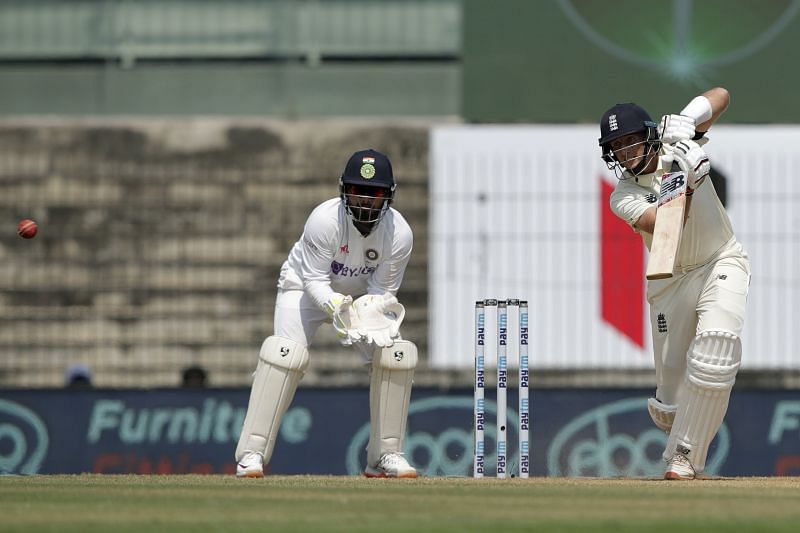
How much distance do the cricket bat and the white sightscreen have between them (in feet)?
18.2

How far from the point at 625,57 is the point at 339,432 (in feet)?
15.0

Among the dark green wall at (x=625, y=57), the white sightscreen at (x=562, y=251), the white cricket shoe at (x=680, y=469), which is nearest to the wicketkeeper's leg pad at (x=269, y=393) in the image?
the white cricket shoe at (x=680, y=469)

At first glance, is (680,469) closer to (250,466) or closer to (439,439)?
(250,466)

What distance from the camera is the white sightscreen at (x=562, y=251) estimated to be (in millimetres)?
13547

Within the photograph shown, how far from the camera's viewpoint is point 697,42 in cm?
1467

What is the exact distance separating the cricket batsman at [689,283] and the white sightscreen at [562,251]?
519cm

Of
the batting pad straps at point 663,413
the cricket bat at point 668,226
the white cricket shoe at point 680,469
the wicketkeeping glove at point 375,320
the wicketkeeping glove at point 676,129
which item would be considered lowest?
the white cricket shoe at point 680,469

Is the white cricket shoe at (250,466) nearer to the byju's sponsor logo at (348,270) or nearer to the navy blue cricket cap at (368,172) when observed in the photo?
the byju's sponsor logo at (348,270)

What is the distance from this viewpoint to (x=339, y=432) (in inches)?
460

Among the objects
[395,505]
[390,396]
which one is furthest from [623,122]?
[395,505]

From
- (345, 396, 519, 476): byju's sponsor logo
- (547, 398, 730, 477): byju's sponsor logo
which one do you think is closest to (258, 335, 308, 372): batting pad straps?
(345, 396, 519, 476): byju's sponsor logo

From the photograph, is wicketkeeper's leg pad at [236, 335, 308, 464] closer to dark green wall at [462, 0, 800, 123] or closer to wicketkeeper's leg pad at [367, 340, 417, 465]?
wicketkeeper's leg pad at [367, 340, 417, 465]

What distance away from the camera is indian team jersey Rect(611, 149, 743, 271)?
26.7 ft

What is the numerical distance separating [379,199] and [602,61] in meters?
6.82
